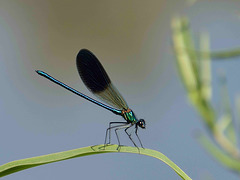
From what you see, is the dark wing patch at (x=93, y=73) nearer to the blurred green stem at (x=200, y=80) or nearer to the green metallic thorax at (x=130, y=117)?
the green metallic thorax at (x=130, y=117)

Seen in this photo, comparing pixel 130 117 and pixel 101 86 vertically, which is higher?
pixel 101 86

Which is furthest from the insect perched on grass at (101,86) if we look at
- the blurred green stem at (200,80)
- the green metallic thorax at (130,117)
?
the blurred green stem at (200,80)

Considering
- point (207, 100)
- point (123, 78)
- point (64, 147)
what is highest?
point (123, 78)

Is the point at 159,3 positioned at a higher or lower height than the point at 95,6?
higher

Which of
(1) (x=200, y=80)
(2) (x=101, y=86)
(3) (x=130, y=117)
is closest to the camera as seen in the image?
(1) (x=200, y=80)

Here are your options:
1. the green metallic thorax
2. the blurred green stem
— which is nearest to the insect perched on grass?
the green metallic thorax

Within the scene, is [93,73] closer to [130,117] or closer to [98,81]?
[98,81]

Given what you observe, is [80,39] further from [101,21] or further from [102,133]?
[102,133]

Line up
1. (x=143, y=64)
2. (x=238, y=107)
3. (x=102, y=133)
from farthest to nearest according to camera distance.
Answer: (x=143, y=64) → (x=102, y=133) → (x=238, y=107)

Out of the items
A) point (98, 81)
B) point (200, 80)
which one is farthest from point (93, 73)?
point (200, 80)

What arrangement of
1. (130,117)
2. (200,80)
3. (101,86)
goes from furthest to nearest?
(101,86), (130,117), (200,80)

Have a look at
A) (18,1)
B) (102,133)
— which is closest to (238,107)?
(102,133)
